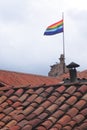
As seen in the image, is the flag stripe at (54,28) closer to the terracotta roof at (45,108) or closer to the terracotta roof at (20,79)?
the terracotta roof at (20,79)

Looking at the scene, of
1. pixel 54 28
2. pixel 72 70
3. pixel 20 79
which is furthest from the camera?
pixel 54 28

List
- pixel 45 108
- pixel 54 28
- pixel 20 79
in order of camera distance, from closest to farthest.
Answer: pixel 45 108
pixel 20 79
pixel 54 28

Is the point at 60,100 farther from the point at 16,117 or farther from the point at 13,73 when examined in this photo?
the point at 13,73

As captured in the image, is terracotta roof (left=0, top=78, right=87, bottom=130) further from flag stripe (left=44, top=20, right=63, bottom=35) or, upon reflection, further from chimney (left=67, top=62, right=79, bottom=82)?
flag stripe (left=44, top=20, right=63, bottom=35)

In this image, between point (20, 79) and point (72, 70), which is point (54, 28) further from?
point (72, 70)

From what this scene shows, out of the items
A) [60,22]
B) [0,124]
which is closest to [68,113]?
[0,124]

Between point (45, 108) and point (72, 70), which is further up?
point (72, 70)

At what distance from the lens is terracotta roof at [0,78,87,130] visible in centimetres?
848

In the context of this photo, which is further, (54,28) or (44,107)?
(54,28)

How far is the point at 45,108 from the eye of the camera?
9.24 metres

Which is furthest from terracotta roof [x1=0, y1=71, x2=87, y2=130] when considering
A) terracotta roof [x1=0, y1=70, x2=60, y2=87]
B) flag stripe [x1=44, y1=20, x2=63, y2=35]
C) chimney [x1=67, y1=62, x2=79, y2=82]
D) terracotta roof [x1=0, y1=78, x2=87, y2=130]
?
flag stripe [x1=44, y1=20, x2=63, y2=35]

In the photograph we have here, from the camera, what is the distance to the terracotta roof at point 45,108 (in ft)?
27.8

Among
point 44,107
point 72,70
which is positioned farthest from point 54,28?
point 44,107

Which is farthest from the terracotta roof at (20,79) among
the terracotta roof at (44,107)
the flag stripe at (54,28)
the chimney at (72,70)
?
the terracotta roof at (44,107)
